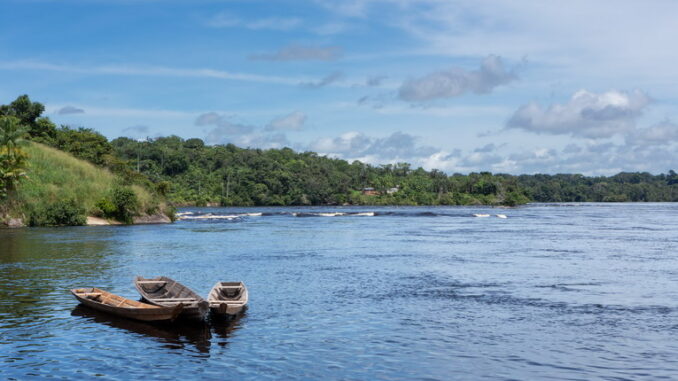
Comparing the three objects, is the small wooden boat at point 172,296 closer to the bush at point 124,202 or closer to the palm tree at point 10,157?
the palm tree at point 10,157

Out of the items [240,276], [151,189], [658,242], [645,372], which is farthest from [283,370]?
[151,189]

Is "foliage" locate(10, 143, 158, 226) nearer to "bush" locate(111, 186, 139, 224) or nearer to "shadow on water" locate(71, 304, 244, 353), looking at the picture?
"bush" locate(111, 186, 139, 224)

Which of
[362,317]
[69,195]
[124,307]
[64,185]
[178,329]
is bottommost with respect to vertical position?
[178,329]

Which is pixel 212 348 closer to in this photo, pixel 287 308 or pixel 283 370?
pixel 283 370

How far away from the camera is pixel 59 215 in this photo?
85750 mm

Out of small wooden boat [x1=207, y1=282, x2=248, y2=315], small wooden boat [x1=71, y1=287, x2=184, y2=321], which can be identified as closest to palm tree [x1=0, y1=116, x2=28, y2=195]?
small wooden boat [x1=71, y1=287, x2=184, y2=321]

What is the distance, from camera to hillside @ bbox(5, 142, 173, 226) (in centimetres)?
8531

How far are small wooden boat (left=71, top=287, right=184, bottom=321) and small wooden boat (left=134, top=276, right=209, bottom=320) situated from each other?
419 mm

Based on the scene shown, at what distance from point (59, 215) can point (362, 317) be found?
6971 centimetres

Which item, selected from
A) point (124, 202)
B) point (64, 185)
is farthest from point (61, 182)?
point (124, 202)

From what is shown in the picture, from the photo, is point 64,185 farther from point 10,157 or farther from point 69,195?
point 10,157

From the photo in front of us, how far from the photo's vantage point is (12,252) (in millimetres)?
52156

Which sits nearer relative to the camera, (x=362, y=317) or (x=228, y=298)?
(x=362, y=317)

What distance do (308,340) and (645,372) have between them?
11615 mm
